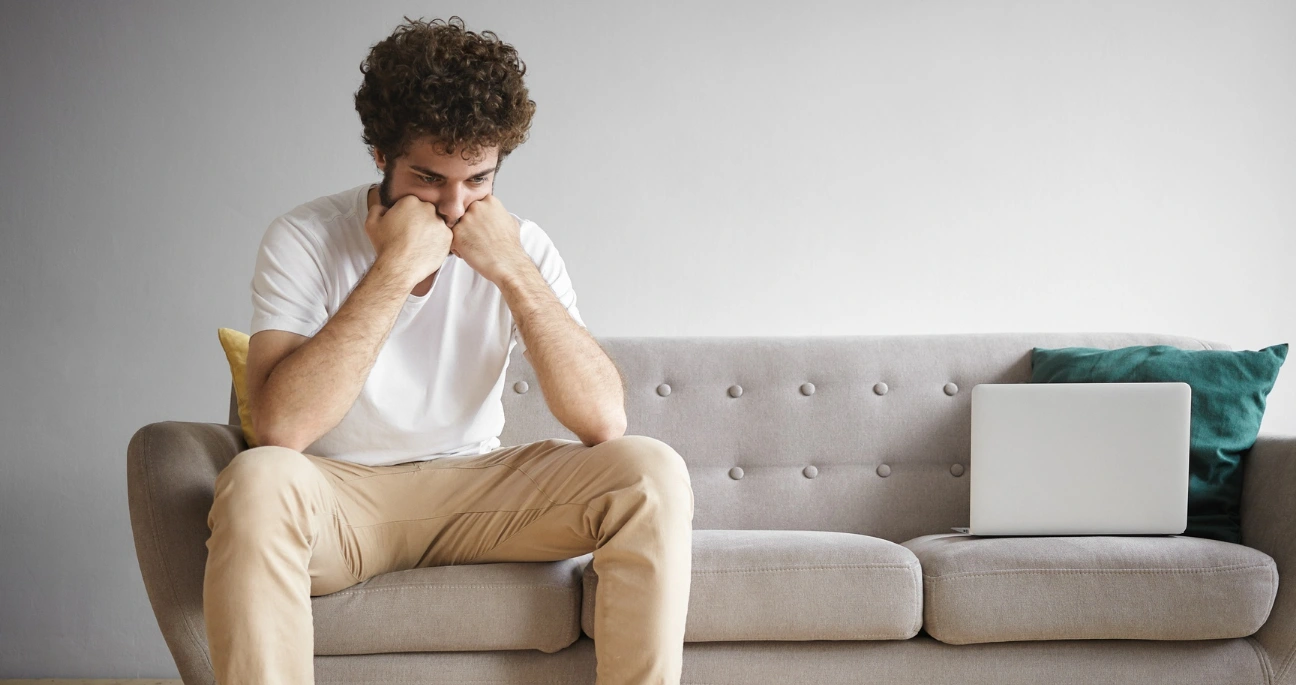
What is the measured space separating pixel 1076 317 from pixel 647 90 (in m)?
1.33

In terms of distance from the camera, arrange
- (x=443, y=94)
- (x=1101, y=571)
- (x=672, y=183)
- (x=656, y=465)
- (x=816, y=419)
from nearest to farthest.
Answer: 1. (x=656, y=465)
2. (x=443, y=94)
3. (x=1101, y=571)
4. (x=816, y=419)
5. (x=672, y=183)

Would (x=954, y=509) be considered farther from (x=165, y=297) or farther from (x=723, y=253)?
(x=165, y=297)

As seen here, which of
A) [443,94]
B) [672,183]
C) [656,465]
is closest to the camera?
[656,465]

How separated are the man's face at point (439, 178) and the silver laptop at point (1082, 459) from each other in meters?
0.96

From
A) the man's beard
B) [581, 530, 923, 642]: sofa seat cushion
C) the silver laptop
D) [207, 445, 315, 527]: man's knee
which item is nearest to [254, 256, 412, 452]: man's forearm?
[207, 445, 315, 527]: man's knee

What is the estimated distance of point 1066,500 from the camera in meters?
1.76

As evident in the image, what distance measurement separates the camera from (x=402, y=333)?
165 cm

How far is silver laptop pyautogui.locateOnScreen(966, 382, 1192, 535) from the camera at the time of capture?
1.74 meters

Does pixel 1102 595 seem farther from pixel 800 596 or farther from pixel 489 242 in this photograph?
pixel 489 242

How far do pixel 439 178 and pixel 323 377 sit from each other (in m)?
0.38

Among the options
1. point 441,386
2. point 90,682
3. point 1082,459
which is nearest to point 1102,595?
point 1082,459

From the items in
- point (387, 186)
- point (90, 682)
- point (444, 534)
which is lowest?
point (90, 682)

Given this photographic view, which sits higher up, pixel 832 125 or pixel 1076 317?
pixel 832 125

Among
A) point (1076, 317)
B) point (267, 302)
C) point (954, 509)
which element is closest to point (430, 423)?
point (267, 302)
